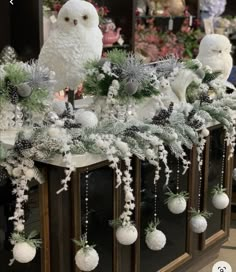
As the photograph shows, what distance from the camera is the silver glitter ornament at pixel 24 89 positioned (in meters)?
1.61

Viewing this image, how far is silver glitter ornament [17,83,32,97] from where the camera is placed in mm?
1609

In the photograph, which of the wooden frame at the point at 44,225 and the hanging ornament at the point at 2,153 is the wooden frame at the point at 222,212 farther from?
the hanging ornament at the point at 2,153

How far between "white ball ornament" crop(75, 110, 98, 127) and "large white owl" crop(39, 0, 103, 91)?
195 millimetres

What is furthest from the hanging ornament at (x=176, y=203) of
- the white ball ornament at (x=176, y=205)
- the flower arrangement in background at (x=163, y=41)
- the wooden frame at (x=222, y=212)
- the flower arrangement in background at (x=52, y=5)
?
the flower arrangement in background at (x=163, y=41)

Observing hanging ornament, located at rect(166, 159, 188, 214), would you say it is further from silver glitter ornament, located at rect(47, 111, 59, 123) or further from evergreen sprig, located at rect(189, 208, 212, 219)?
silver glitter ornament, located at rect(47, 111, 59, 123)

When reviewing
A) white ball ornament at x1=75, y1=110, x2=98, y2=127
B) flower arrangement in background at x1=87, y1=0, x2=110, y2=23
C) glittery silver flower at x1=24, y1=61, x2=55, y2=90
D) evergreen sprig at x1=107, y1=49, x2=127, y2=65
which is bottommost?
white ball ornament at x1=75, y1=110, x2=98, y2=127

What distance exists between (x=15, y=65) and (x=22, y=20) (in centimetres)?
148

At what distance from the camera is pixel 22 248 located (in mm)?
1595

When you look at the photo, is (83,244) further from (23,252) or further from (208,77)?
(208,77)

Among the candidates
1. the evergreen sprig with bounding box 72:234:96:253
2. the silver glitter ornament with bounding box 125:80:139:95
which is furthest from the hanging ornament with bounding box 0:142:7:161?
the silver glitter ornament with bounding box 125:80:139:95

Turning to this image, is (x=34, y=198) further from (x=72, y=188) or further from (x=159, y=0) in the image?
(x=159, y=0)

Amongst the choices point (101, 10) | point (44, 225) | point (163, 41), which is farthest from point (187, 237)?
point (163, 41)

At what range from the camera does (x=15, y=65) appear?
1659 mm

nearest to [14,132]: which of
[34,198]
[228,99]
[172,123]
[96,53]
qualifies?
[34,198]
